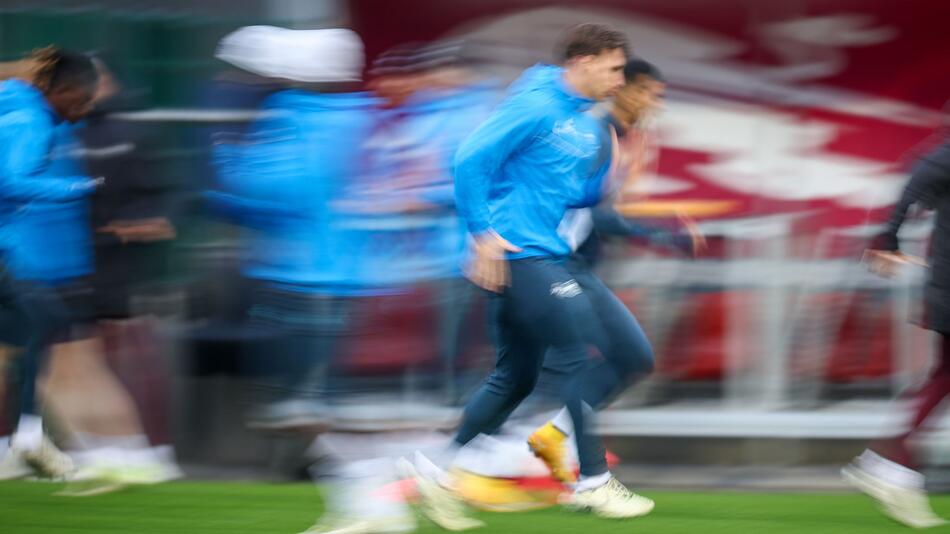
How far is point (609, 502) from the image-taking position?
20.8 ft

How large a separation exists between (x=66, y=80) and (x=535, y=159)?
2139 millimetres

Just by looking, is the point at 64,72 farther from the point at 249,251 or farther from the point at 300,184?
the point at 300,184

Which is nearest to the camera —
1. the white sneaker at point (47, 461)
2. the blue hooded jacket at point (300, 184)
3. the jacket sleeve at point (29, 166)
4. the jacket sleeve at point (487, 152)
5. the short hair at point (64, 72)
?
the blue hooded jacket at point (300, 184)

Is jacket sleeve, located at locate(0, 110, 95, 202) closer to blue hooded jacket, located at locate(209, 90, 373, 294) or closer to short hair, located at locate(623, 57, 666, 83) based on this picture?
blue hooded jacket, located at locate(209, 90, 373, 294)

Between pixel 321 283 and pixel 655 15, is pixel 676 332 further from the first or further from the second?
pixel 321 283

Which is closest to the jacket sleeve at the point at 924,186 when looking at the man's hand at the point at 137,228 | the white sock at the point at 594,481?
the white sock at the point at 594,481

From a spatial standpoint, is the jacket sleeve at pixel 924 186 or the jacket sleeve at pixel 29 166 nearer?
the jacket sleeve at pixel 924 186

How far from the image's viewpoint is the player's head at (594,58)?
19.9 feet

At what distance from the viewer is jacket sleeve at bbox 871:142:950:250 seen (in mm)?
6062

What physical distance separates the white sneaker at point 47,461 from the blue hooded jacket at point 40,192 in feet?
2.16

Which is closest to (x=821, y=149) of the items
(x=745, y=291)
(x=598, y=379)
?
(x=745, y=291)

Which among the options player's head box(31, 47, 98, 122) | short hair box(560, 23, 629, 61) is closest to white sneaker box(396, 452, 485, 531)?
short hair box(560, 23, 629, 61)

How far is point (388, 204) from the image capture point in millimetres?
7945

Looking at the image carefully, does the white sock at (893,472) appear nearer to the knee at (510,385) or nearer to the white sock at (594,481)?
the white sock at (594,481)
